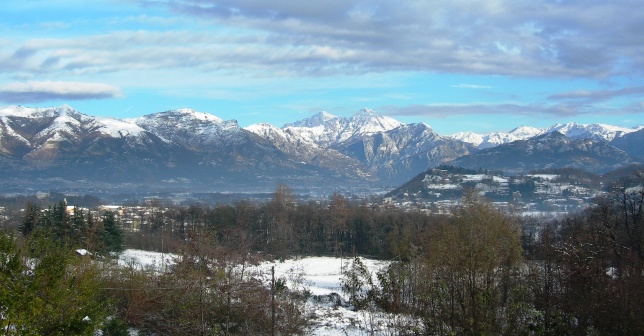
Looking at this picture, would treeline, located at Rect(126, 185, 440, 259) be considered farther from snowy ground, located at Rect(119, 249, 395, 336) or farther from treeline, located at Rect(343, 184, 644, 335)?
treeline, located at Rect(343, 184, 644, 335)

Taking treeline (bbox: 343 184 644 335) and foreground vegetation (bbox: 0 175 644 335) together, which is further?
treeline (bbox: 343 184 644 335)

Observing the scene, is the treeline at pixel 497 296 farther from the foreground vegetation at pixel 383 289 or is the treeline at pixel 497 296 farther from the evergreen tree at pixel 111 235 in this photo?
the evergreen tree at pixel 111 235

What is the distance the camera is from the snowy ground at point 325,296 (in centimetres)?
2570

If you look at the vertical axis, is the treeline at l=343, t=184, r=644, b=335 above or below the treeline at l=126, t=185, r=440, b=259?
above

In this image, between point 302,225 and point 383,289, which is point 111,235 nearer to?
point 302,225

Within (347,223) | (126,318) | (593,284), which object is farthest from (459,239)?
(347,223)

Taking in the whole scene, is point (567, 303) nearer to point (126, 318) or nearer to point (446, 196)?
point (126, 318)

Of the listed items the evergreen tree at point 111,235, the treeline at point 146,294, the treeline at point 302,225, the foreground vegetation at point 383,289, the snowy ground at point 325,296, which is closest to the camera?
the treeline at point 146,294

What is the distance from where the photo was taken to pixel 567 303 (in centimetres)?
2086

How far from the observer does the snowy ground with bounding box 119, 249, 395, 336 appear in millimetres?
25703

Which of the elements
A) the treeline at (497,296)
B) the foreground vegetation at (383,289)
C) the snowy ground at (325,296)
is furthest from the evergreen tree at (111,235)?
the treeline at (497,296)

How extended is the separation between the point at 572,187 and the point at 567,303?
567ft

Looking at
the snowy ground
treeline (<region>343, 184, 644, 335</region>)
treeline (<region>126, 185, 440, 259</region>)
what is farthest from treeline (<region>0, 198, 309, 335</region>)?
treeline (<region>126, 185, 440, 259</region>)

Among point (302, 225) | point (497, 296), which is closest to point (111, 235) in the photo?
point (302, 225)
